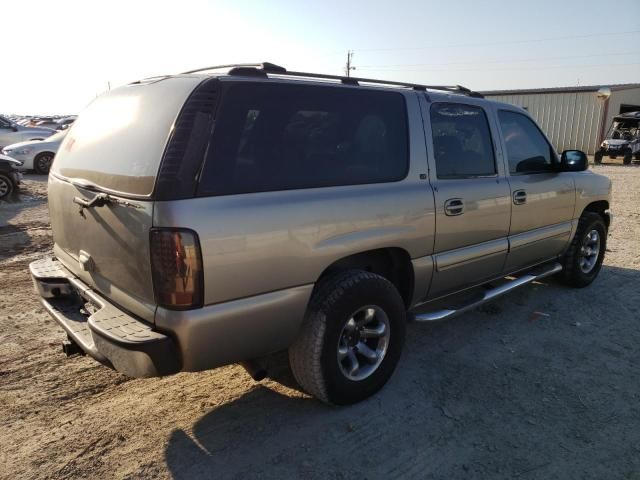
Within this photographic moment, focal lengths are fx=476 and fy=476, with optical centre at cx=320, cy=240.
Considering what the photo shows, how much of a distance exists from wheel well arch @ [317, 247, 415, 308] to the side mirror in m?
2.24

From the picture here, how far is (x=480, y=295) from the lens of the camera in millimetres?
3916

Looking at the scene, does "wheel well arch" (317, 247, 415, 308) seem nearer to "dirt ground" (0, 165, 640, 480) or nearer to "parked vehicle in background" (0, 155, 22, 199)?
"dirt ground" (0, 165, 640, 480)

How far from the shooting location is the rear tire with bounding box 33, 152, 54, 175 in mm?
14078

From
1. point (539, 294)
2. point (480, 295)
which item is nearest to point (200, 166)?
point (480, 295)

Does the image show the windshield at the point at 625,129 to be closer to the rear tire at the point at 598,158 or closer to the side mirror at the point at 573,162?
the rear tire at the point at 598,158

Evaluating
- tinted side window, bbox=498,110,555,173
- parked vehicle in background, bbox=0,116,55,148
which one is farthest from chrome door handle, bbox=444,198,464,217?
Result: parked vehicle in background, bbox=0,116,55,148

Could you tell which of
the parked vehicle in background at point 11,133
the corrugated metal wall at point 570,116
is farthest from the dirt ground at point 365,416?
the corrugated metal wall at point 570,116

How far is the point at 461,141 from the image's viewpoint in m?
3.65

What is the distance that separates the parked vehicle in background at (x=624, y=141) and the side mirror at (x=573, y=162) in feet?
67.5

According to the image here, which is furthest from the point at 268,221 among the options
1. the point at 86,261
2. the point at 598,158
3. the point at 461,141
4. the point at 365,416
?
the point at 598,158

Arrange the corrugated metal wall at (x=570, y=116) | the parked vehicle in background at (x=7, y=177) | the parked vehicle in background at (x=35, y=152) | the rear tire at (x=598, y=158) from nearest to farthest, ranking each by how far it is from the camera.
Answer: the parked vehicle in background at (x=7, y=177), the parked vehicle in background at (x=35, y=152), the rear tire at (x=598, y=158), the corrugated metal wall at (x=570, y=116)

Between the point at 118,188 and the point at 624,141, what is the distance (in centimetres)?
2457

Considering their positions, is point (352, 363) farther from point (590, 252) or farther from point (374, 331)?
point (590, 252)

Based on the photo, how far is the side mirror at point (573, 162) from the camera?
4.49 m
